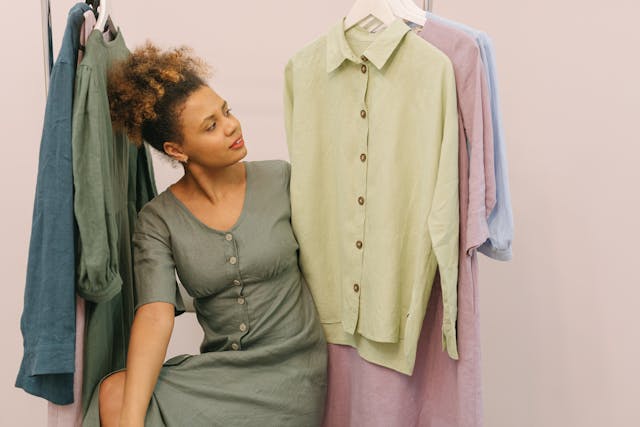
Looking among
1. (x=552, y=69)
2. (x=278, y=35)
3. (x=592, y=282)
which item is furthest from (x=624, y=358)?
(x=278, y=35)

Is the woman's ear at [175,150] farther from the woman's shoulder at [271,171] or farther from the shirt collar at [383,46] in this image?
the shirt collar at [383,46]

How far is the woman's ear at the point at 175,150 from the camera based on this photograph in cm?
143

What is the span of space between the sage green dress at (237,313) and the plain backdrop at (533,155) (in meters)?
0.70

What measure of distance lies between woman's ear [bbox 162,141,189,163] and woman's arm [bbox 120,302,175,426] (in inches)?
12.1

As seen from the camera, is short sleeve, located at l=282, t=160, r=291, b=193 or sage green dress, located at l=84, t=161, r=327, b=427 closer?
sage green dress, located at l=84, t=161, r=327, b=427

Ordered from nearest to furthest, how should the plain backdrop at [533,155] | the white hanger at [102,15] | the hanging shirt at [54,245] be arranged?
the hanging shirt at [54,245] → the white hanger at [102,15] → the plain backdrop at [533,155]

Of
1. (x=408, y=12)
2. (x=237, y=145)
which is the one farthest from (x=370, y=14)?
(x=237, y=145)

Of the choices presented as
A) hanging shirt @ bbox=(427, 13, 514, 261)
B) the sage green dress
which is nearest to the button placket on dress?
the sage green dress

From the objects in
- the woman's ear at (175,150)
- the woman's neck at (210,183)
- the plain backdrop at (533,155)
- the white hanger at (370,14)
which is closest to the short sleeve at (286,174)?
the woman's neck at (210,183)

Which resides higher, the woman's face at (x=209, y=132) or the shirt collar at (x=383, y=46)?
the shirt collar at (x=383, y=46)

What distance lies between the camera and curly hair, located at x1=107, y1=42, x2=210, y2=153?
1.38 meters

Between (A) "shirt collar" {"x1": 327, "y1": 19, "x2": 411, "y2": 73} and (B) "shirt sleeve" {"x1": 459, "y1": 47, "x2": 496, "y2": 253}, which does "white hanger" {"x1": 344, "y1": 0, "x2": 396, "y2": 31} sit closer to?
(A) "shirt collar" {"x1": 327, "y1": 19, "x2": 411, "y2": 73}

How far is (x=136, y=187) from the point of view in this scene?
1.66 metres

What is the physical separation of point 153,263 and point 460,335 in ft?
2.09
